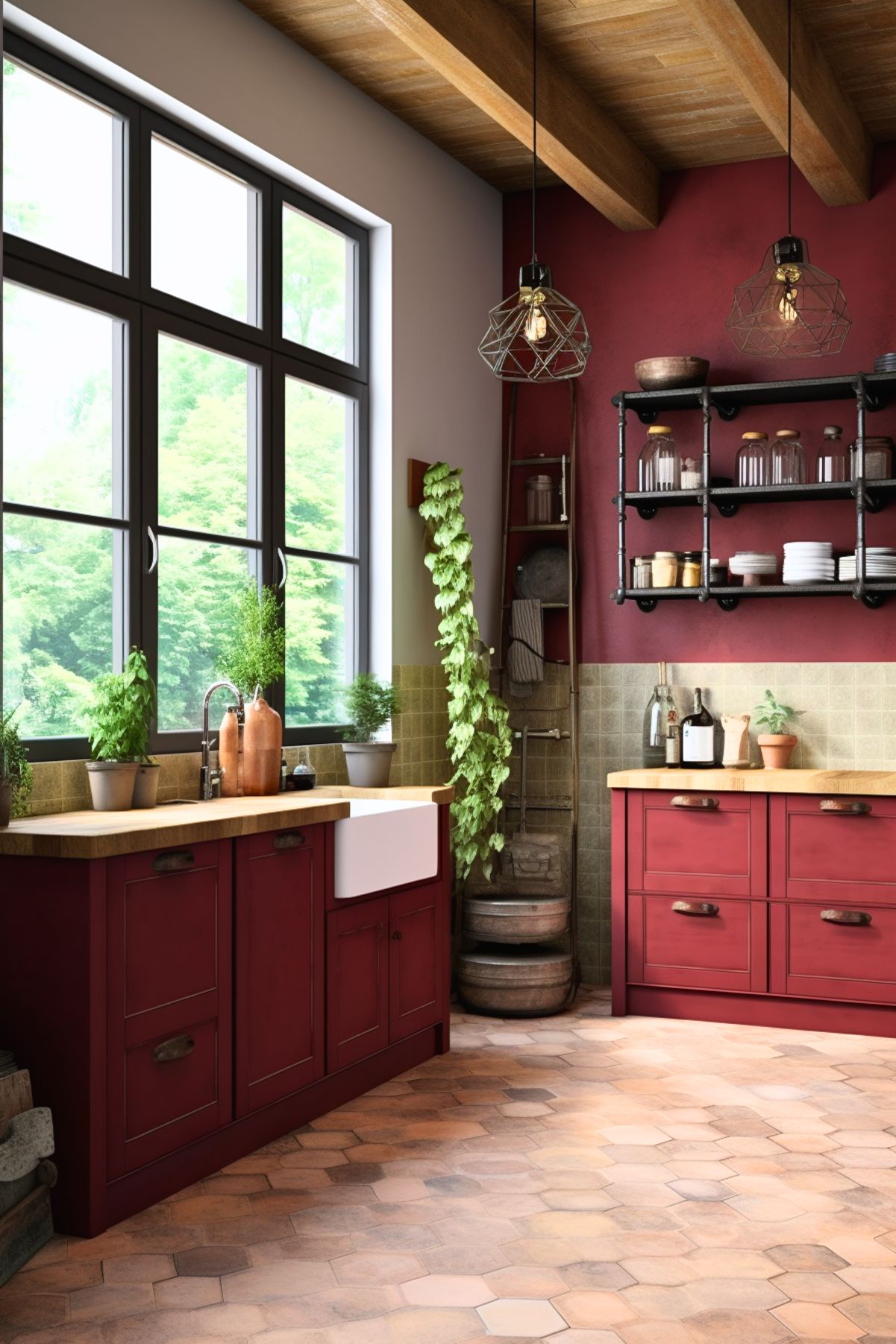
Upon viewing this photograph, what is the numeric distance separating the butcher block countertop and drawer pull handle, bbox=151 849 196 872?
0.11 ft

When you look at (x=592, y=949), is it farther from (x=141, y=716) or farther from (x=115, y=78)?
(x=115, y=78)

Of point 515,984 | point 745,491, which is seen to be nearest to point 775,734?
point 745,491

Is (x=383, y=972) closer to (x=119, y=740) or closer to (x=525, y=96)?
(x=119, y=740)

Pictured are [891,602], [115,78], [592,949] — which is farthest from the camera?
[592,949]

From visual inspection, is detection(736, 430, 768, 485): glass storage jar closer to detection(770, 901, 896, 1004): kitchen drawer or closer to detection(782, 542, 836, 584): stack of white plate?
detection(782, 542, 836, 584): stack of white plate

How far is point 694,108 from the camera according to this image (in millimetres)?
5258

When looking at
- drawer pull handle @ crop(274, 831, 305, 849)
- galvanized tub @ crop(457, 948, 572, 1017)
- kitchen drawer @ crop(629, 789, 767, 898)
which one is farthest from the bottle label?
drawer pull handle @ crop(274, 831, 305, 849)

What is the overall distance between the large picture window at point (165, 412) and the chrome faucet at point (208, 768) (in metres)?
0.10

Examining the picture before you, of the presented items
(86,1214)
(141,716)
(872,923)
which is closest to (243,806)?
(141,716)

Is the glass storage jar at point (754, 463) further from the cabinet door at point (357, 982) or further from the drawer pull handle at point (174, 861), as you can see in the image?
the drawer pull handle at point (174, 861)

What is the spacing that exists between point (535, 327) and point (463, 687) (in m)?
1.96

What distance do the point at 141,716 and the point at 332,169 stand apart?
7.47ft

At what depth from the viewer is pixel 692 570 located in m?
5.61

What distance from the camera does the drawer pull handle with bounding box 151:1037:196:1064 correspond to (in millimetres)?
3287
